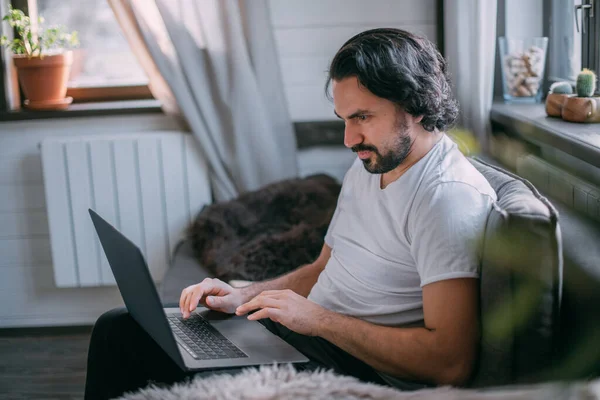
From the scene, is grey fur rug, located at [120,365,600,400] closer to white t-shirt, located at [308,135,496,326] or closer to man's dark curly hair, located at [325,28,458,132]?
white t-shirt, located at [308,135,496,326]

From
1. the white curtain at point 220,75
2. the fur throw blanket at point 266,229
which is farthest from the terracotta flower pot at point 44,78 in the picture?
the fur throw blanket at point 266,229

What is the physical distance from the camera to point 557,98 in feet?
6.98

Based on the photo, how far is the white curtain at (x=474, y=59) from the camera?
2.56 meters

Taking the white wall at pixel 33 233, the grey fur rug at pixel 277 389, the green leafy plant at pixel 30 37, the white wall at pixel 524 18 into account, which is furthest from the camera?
the white wall at pixel 33 233

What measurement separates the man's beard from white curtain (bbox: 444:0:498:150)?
1124 millimetres

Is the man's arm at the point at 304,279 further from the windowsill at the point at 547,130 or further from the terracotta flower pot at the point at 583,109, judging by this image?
the terracotta flower pot at the point at 583,109

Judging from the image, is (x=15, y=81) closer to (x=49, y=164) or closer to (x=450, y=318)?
(x=49, y=164)

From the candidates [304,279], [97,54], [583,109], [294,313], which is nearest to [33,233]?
[97,54]

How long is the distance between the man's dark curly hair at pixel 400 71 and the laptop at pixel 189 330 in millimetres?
531

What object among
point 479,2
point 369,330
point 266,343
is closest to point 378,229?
point 369,330

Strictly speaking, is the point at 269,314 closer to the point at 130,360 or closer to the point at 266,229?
the point at 130,360

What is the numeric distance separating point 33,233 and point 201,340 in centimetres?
180

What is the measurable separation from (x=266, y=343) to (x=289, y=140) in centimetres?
153

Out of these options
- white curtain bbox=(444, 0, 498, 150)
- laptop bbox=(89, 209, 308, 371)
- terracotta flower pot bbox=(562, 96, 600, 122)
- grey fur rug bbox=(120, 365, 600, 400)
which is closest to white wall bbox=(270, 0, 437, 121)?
white curtain bbox=(444, 0, 498, 150)
